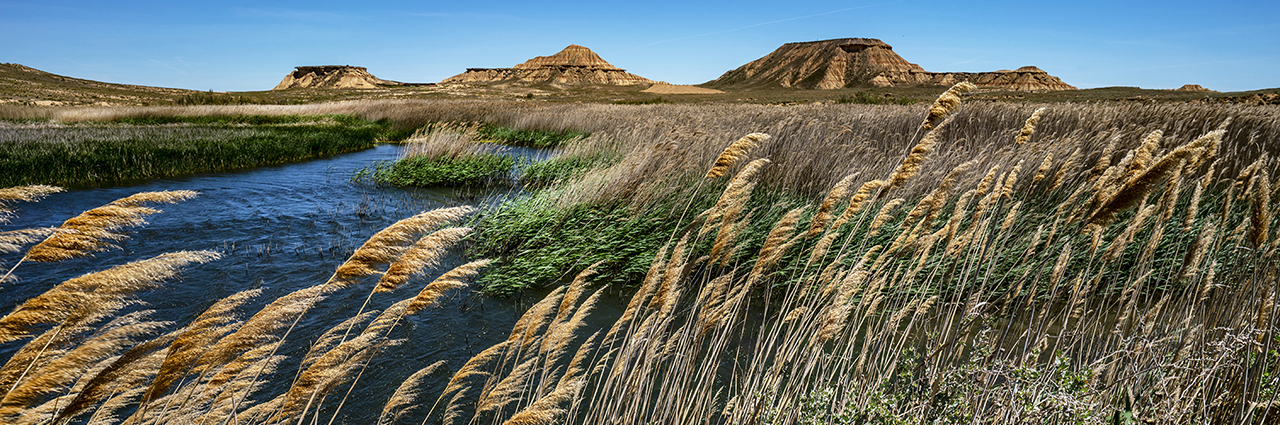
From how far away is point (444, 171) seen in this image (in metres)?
12.5

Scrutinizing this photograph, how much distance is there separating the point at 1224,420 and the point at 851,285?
1.36 m

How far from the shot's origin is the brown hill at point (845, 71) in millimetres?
155925

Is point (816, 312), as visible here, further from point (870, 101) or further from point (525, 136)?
point (870, 101)

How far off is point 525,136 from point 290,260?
50.0ft

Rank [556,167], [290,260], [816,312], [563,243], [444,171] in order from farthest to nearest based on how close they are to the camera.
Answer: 1. [444,171]
2. [556,167]
3. [290,260]
4. [563,243]
5. [816,312]

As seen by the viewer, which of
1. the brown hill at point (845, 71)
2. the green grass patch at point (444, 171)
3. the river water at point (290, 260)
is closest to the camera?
the river water at point (290, 260)

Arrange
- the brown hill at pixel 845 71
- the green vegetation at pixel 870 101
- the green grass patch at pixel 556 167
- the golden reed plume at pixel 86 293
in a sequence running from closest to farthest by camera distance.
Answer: the golden reed plume at pixel 86 293 → the green grass patch at pixel 556 167 → the green vegetation at pixel 870 101 → the brown hill at pixel 845 71

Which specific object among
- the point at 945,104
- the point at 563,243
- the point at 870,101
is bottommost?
the point at 563,243

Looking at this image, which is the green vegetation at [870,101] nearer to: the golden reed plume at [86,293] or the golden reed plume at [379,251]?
the golden reed plume at [379,251]

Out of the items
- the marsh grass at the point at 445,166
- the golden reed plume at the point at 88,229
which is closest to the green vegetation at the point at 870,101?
the marsh grass at the point at 445,166

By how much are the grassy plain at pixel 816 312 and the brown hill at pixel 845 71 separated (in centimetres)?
15915

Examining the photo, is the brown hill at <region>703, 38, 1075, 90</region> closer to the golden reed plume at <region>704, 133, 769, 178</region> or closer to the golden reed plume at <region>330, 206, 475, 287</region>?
the golden reed plume at <region>704, 133, 769, 178</region>

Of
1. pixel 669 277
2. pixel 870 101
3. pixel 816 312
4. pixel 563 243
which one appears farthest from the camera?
pixel 870 101

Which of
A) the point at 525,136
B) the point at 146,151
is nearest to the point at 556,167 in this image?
the point at 146,151
